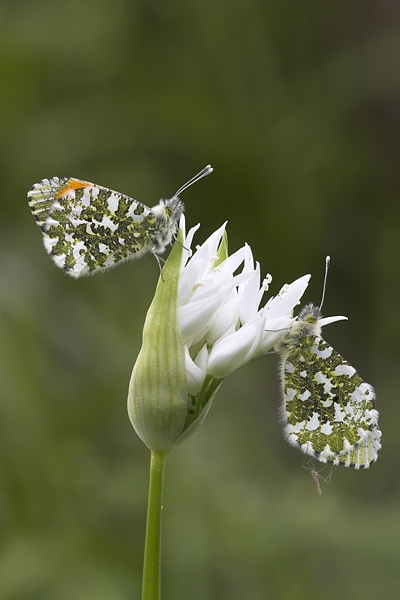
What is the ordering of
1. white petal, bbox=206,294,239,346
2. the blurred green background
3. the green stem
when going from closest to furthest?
the green stem < white petal, bbox=206,294,239,346 < the blurred green background

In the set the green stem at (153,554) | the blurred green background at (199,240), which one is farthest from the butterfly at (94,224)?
the blurred green background at (199,240)

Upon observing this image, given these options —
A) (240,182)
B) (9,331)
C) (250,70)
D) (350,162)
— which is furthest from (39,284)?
(350,162)

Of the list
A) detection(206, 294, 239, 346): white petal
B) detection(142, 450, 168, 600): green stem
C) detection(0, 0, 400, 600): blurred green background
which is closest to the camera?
detection(142, 450, 168, 600): green stem

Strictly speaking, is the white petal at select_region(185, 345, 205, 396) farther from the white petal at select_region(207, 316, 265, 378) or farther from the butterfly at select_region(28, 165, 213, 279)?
the butterfly at select_region(28, 165, 213, 279)

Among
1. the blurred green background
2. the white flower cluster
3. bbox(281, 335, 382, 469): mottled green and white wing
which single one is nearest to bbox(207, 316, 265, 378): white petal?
the white flower cluster

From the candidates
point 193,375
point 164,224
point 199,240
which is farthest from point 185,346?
point 199,240

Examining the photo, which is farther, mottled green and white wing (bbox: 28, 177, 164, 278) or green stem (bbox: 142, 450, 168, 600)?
mottled green and white wing (bbox: 28, 177, 164, 278)

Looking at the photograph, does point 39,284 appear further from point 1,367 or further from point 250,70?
point 250,70
